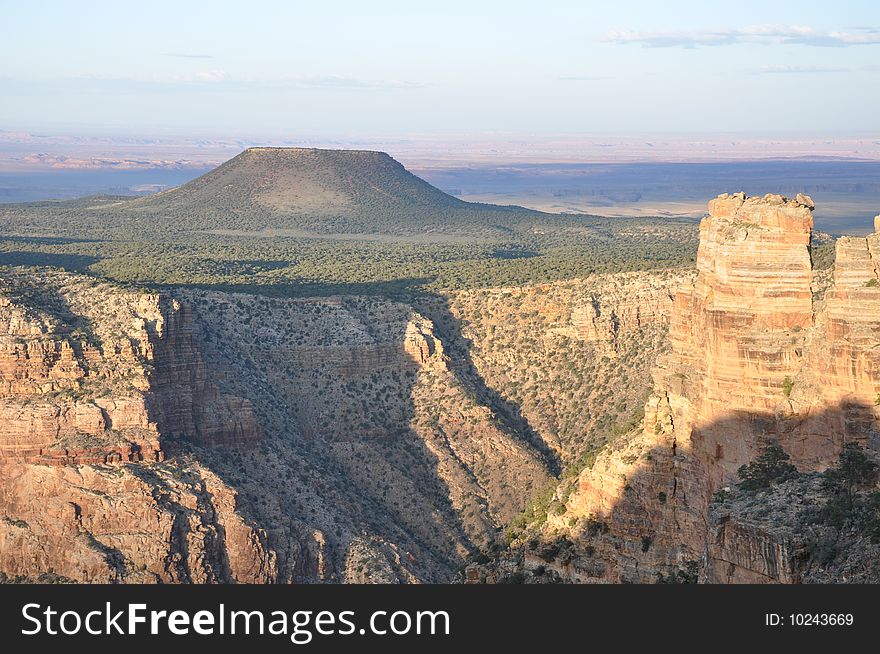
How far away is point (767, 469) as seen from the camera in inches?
1516

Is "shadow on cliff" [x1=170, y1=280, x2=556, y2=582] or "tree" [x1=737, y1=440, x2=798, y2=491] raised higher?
"tree" [x1=737, y1=440, x2=798, y2=491]

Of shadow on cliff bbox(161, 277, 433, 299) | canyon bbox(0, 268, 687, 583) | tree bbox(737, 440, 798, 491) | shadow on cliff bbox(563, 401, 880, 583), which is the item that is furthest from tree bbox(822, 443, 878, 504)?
shadow on cliff bbox(161, 277, 433, 299)

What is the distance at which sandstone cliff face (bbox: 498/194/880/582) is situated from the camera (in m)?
36.7

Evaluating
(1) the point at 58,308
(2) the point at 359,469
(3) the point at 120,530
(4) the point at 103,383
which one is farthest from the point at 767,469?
(2) the point at 359,469

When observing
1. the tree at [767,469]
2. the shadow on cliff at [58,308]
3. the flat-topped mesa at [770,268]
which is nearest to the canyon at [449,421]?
the flat-topped mesa at [770,268]

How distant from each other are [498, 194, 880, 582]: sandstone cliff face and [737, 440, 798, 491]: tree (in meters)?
0.22

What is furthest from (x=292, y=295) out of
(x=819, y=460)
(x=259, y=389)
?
(x=819, y=460)

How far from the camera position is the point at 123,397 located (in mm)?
66562

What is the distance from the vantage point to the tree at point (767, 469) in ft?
125

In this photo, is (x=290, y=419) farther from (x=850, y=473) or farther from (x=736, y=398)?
(x=850, y=473)

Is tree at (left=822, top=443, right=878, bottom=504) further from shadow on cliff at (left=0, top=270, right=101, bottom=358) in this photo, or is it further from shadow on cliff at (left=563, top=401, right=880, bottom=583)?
shadow on cliff at (left=0, top=270, right=101, bottom=358)

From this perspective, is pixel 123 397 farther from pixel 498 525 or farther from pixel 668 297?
pixel 668 297

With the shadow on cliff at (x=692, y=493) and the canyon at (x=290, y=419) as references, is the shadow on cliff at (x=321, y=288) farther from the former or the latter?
the shadow on cliff at (x=692, y=493)

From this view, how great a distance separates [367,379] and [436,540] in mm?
14719
